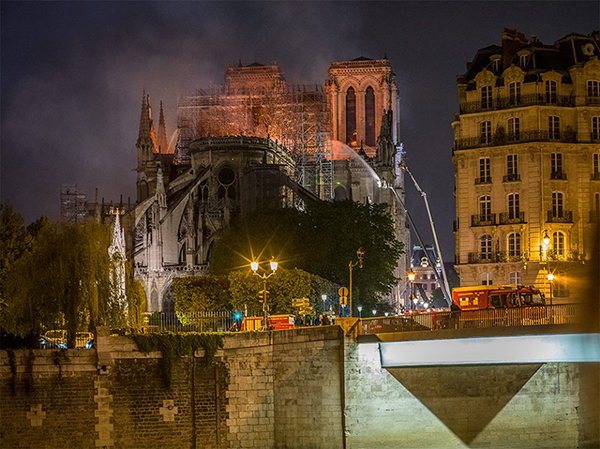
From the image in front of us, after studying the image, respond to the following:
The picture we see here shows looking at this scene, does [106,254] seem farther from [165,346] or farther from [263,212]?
[263,212]

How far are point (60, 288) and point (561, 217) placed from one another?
87.6ft

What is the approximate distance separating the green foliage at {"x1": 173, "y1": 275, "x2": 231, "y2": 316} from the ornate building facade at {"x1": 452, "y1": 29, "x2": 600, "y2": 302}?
12359 millimetres

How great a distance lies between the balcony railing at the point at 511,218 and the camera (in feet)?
186

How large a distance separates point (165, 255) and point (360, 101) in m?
40.9

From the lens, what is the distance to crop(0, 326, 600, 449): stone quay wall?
1444 inches

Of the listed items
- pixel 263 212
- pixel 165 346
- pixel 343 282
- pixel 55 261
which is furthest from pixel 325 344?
pixel 263 212

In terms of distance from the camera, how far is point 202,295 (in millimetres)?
57125

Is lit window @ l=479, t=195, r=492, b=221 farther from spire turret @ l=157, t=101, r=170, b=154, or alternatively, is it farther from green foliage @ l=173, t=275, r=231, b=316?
spire turret @ l=157, t=101, r=170, b=154

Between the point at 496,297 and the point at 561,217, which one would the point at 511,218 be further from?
the point at 496,297

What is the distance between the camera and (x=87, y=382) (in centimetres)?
3834

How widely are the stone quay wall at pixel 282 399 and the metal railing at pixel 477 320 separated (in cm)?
106

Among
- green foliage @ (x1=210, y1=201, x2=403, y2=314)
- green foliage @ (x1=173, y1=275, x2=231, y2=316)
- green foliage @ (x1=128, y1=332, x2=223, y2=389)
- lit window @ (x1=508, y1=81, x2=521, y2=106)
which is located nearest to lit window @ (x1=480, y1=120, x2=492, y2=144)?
lit window @ (x1=508, y1=81, x2=521, y2=106)

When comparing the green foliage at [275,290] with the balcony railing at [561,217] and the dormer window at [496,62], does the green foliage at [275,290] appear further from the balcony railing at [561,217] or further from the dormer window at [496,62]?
the dormer window at [496,62]

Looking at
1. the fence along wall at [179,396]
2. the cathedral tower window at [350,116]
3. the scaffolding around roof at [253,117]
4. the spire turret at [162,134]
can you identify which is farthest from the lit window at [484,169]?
the spire turret at [162,134]
